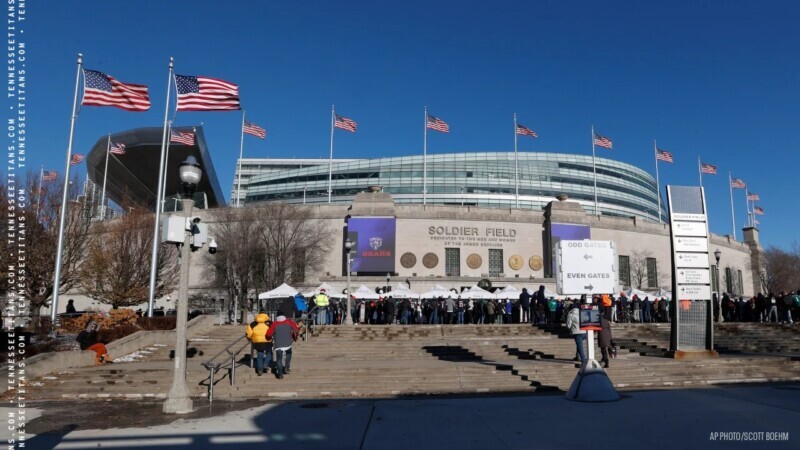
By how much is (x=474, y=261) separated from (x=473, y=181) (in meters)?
36.6

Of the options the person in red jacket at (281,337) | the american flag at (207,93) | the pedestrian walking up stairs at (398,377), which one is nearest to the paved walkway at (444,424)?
the pedestrian walking up stairs at (398,377)

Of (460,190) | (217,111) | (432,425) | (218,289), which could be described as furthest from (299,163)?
(432,425)

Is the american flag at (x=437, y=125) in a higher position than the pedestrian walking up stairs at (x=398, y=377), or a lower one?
higher

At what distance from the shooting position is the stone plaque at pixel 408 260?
160 ft

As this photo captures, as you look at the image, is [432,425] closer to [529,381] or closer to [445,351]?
[529,381]

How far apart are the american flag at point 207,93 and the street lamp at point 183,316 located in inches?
540

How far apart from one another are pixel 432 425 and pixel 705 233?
1443cm

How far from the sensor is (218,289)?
49.2 meters

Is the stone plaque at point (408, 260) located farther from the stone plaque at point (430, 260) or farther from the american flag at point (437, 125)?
the american flag at point (437, 125)

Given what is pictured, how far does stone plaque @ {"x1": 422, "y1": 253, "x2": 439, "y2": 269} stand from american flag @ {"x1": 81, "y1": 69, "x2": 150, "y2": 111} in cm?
2999

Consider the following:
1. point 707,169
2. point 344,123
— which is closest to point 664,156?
point 707,169

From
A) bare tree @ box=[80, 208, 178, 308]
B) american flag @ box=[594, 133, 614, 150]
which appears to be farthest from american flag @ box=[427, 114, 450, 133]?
bare tree @ box=[80, 208, 178, 308]

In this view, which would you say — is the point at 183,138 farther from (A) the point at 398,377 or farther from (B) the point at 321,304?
(A) the point at 398,377

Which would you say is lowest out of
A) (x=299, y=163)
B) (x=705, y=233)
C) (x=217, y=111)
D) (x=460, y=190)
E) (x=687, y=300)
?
(x=687, y=300)
